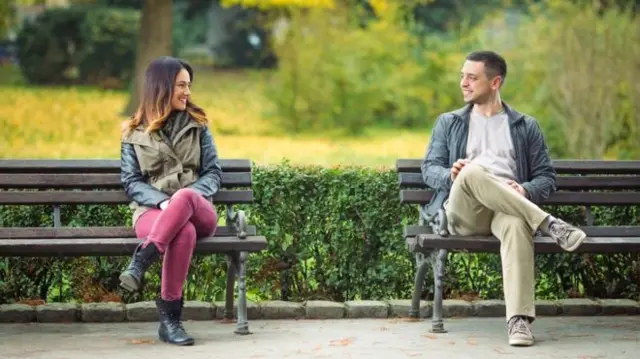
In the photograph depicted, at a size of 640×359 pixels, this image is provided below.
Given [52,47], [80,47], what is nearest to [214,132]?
[52,47]

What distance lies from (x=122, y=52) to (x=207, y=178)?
2918 cm

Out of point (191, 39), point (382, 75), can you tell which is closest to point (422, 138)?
point (382, 75)

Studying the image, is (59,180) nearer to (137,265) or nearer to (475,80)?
(137,265)

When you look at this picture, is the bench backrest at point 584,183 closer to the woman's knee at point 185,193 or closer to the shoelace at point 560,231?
the shoelace at point 560,231

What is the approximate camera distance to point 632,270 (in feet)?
29.2

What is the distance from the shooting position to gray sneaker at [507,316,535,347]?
746cm

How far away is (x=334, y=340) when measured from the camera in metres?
7.67

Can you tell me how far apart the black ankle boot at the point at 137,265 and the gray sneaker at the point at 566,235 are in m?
2.01

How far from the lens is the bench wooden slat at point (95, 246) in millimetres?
7527

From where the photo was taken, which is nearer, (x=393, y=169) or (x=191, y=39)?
(x=393, y=169)

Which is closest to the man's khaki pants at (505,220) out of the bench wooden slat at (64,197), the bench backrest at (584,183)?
the bench backrest at (584,183)

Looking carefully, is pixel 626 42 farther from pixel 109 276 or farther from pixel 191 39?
pixel 191 39

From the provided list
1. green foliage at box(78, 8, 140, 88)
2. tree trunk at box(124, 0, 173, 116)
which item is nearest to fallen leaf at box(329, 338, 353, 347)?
tree trunk at box(124, 0, 173, 116)

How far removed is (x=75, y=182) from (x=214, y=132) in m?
16.5
